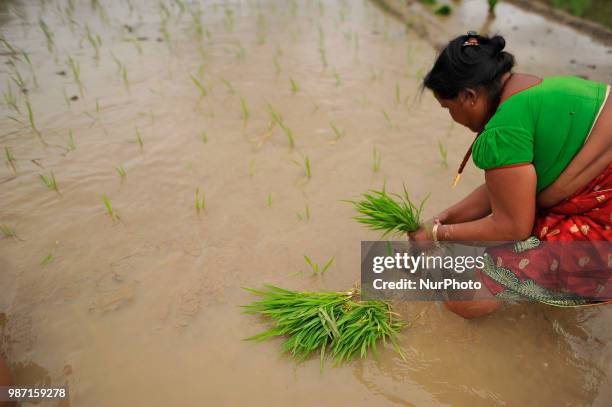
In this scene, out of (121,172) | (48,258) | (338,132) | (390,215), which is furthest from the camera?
(338,132)

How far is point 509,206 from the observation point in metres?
1.33

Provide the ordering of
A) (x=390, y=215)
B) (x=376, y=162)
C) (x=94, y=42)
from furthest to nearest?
(x=94, y=42) → (x=376, y=162) → (x=390, y=215)

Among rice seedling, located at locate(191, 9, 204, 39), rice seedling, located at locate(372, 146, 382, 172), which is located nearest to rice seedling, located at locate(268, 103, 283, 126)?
rice seedling, located at locate(372, 146, 382, 172)

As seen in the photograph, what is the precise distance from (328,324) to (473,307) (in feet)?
1.93

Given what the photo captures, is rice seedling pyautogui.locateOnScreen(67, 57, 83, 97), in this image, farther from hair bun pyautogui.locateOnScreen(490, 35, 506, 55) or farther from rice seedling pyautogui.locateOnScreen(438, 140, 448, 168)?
hair bun pyautogui.locateOnScreen(490, 35, 506, 55)

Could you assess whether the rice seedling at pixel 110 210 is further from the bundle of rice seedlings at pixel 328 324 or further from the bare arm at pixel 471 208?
the bare arm at pixel 471 208

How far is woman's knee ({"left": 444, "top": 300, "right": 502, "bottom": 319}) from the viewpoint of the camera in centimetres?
164

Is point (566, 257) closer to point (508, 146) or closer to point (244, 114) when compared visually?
point (508, 146)

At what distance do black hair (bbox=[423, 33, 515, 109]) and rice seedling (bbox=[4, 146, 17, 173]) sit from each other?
2609mm

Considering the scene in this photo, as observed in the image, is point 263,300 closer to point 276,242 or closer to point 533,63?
point 276,242

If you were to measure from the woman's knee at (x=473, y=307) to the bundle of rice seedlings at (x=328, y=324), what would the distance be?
0.74ft

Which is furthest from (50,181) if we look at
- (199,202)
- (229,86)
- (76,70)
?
→ (76,70)

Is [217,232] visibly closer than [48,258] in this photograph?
No

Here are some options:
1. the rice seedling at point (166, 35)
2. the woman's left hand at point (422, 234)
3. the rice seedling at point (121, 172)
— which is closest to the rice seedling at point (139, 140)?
the rice seedling at point (121, 172)
